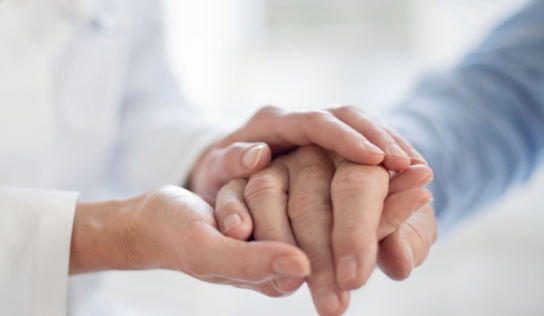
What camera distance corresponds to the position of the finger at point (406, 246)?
0.96 feet

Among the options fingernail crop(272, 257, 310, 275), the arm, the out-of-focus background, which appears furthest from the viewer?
the out-of-focus background

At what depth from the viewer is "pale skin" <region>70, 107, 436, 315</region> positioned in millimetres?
254

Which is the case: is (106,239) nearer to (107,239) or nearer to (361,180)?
(107,239)

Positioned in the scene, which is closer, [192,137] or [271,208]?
[271,208]

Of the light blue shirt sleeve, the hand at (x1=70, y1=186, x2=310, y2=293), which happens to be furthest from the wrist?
the light blue shirt sleeve

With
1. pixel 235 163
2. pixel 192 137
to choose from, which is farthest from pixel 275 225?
pixel 192 137

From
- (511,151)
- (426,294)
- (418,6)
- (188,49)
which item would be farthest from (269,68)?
(511,151)

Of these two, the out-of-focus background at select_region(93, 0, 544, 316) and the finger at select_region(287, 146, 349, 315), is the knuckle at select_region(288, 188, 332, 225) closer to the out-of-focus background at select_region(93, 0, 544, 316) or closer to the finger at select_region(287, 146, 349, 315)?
the finger at select_region(287, 146, 349, 315)

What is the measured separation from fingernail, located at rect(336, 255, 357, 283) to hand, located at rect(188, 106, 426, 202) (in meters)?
0.10

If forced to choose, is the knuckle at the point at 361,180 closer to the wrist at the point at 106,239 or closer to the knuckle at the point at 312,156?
the knuckle at the point at 312,156

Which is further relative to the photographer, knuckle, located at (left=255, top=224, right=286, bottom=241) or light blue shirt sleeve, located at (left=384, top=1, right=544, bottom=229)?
light blue shirt sleeve, located at (left=384, top=1, right=544, bottom=229)

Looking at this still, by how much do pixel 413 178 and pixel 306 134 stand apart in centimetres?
11

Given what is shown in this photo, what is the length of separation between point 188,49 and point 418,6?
727mm

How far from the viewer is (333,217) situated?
0.30 meters
